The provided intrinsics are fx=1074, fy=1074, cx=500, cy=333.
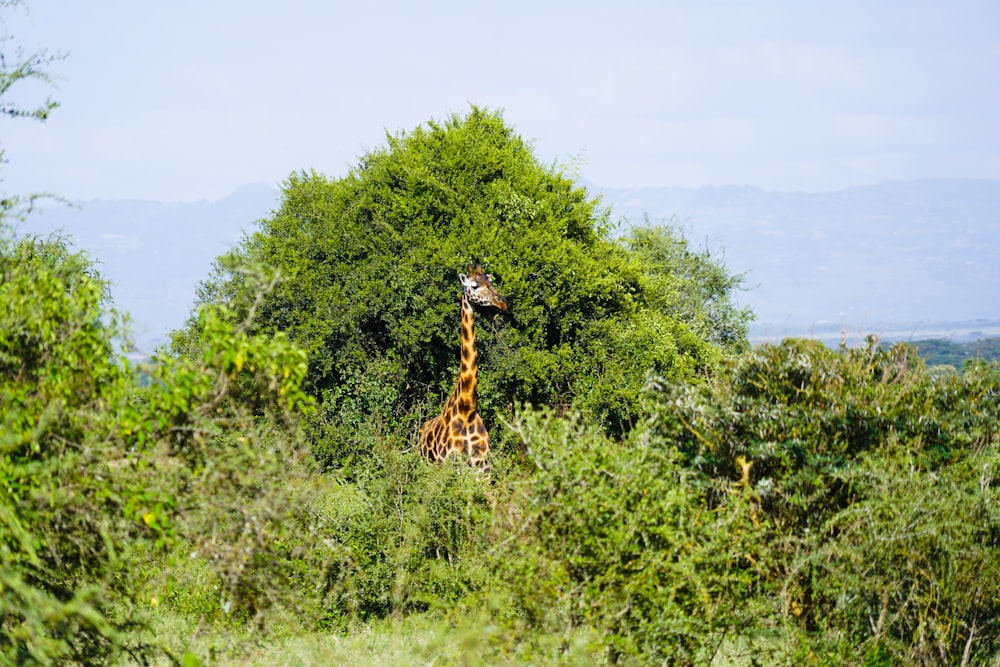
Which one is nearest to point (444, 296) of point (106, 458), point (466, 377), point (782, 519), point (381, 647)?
point (466, 377)

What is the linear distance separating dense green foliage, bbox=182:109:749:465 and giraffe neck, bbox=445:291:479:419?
6.65 m

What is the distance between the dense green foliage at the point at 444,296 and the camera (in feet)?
97.0

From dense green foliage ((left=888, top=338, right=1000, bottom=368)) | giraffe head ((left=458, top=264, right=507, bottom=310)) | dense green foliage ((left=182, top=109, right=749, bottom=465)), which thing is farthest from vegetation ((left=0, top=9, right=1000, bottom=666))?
dense green foliage ((left=888, top=338, right=1000, bottom=368))

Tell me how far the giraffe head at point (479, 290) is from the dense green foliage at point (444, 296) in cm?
749

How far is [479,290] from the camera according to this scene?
21.3 meters

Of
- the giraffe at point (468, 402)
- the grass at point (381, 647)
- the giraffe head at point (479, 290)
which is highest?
the giraffe head at point (479, 290)

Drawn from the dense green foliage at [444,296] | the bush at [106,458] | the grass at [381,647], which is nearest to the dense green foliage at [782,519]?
the grass at [381,647]

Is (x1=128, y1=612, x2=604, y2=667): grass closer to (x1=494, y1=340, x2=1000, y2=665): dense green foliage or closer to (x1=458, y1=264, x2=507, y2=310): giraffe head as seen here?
(x1=494, y1=340, x2=1000, y2=665): dense green foliage

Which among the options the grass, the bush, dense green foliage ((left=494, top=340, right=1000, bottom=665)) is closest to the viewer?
the bush

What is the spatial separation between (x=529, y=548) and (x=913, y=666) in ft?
18.8

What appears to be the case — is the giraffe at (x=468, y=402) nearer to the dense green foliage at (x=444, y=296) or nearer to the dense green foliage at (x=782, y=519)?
the dense green foliage at (x=782, y=519)

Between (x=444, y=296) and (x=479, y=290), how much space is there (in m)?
8.51

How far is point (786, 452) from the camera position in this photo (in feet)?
45.2

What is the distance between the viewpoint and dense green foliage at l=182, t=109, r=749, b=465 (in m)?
29.6
